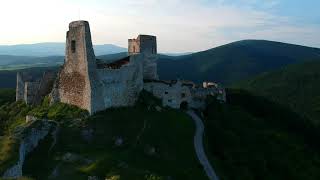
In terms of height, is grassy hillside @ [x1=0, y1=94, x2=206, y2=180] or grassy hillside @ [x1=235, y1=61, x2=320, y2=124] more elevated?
grassy hillside @ [x1=0, y1=94, x2=206, y2=180]

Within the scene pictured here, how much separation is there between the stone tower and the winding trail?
12.6m

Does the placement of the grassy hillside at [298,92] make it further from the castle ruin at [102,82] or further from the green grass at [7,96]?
the green grass at [7,96]

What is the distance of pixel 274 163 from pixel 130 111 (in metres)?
19.1

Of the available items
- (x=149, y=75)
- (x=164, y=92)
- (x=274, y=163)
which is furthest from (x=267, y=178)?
(x=149, y=75)

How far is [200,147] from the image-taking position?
55219 mm

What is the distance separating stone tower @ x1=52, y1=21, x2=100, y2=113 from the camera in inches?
2137

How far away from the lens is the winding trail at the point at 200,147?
50028mm

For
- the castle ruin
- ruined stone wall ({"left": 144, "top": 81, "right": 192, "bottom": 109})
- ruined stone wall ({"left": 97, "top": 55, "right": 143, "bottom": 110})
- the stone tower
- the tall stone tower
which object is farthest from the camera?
the tall stone tower

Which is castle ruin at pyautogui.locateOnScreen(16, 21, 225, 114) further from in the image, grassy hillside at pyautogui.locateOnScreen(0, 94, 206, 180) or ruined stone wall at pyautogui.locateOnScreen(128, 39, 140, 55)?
grassy hillside at pyautogui.locateOnScreen(0, 94, 206, 180)

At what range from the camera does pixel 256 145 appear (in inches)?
2448

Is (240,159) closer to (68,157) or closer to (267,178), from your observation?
(267,178)

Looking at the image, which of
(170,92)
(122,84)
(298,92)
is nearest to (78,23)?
(122,84)

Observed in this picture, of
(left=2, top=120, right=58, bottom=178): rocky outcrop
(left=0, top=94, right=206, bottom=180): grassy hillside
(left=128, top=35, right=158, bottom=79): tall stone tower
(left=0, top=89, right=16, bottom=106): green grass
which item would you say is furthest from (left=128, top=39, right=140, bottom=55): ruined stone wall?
(left=0, top=89, right=16, bottom=106): green grass

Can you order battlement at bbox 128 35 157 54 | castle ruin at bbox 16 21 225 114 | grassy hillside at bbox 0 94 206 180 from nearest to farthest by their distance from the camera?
grassy hillside at bbox 0 94 206 180
castle ruin at bbox 16 21 225 114
battlement at bbox 128 35 157 54
